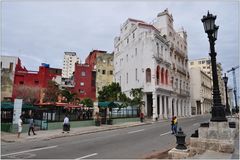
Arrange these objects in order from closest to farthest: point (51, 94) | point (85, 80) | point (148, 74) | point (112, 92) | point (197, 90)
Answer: point (112, 92) < point (148, 74) < point (51, 94) < point (85, 80) < point (197, 90)

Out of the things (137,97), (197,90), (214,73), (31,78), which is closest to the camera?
(214,73)

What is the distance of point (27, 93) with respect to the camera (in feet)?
163

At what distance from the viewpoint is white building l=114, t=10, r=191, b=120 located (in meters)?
42.3

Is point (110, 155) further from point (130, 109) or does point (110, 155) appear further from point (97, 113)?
point (130, 109)

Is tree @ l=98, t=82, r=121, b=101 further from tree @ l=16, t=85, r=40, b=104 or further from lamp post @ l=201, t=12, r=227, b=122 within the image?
lamp post @ l=201, t=12, r=227, b=122

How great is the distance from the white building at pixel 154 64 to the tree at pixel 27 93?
17.3 m

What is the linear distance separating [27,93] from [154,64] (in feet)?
86.4

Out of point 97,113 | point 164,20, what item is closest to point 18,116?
point 97,113

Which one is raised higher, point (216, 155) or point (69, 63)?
point (69, 63)

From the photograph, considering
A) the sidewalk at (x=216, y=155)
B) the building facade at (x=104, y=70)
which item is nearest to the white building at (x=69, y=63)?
the building facade at (x=104, y=70)

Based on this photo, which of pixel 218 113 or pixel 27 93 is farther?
pixel 27 93

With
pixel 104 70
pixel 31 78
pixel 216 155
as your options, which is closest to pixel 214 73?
pixel 216 155

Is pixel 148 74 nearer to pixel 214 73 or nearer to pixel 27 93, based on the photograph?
pixel 27 93

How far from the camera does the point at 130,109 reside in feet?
124
